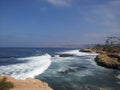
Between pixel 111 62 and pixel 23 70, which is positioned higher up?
pixel 111 62

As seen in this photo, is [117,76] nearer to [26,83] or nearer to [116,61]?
[116,61]

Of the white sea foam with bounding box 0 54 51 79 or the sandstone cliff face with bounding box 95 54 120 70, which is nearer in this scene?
the white sea foam with bounding box 0 54 51 79

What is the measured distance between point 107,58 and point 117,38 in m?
69.2

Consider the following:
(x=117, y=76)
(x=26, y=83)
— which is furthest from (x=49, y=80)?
(x=117, y=76)

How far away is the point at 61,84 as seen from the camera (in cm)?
2625

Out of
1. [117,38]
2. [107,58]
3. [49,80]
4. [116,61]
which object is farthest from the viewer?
[117,38]

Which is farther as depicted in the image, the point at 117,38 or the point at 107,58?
the point at 117,38

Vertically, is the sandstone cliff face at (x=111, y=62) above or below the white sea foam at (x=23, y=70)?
above

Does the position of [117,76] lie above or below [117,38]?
below

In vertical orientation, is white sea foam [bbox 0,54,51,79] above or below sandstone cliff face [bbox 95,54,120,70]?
below

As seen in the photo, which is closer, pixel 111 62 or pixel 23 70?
pixel 23 70

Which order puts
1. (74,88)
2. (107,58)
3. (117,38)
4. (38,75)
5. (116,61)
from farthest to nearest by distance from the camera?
(117,38)
(107,58)
(116,61)
(38,75)
(74,88)

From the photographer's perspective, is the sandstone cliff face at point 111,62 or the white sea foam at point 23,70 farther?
the sandstone cliff face at point 111,62

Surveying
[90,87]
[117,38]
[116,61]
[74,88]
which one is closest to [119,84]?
[90,87]
